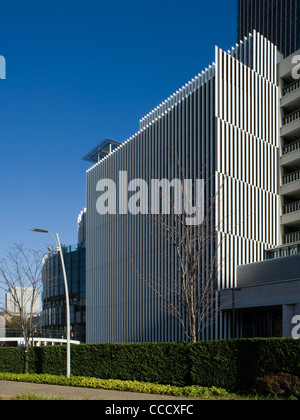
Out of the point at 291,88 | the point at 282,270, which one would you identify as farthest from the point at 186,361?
the point at 291,88

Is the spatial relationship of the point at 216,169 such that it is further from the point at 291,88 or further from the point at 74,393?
the point at 74,393

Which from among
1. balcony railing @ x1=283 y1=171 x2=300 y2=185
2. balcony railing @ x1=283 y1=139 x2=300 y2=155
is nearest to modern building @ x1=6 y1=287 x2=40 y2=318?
balcony railing @ x1=283 y1=171 x2=300 y2=185

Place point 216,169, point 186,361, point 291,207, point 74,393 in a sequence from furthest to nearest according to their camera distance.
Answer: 1. point 291,207
2. point 216,169
3. point 186,361
4. point 74,393

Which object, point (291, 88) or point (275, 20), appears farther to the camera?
point (275, 20)

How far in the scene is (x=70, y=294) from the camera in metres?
77.8

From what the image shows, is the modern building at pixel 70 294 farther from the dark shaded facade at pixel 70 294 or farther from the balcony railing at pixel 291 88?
the balcony railing at pixel 291 88

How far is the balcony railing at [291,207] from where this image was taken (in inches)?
1668

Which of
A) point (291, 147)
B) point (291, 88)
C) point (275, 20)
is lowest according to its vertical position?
point (291, 147)

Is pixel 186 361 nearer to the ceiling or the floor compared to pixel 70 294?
nearer to the floor

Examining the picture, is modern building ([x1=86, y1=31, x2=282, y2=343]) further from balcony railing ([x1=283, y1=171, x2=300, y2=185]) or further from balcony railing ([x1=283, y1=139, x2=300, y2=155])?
balcony railing ([x1=283, y1=171, x2=300, y2=185])

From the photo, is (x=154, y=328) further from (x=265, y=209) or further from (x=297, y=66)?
(x=297, y=66)

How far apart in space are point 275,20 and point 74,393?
113933 millimetres

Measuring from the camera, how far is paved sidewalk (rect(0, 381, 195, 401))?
1827 cm

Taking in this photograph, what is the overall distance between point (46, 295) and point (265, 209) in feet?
170
